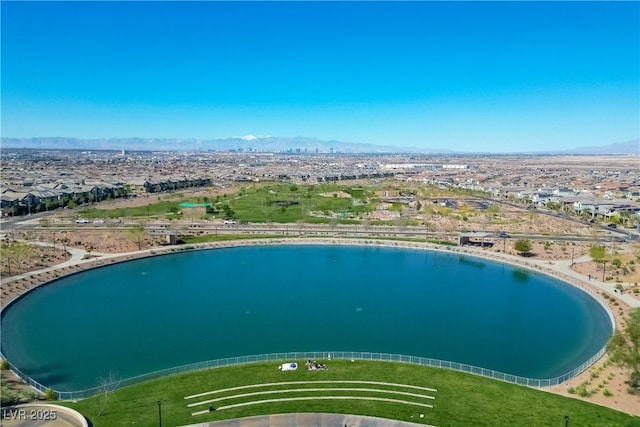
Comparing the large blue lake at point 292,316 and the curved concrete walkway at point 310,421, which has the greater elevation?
the curved concrete walkway at point 310,421

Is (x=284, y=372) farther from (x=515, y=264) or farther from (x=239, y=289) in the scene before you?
(x=515, y=264)

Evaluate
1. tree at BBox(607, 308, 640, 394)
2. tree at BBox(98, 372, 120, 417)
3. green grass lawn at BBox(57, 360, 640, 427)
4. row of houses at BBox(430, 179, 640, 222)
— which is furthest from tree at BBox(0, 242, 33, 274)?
row of houses at BBox(430, 179, 640, 222)

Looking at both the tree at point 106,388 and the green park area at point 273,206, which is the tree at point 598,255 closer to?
the green park area at point 273,206

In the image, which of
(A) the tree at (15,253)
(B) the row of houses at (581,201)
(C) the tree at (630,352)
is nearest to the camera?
(C) the tree at (630,352)

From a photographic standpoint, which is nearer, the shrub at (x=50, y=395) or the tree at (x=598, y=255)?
the shrub at (x=50, y=395)

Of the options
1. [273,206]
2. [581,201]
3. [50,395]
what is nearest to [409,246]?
[273,206]

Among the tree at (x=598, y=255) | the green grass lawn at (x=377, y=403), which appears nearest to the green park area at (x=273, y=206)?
the tree at (x=598, y=255)
